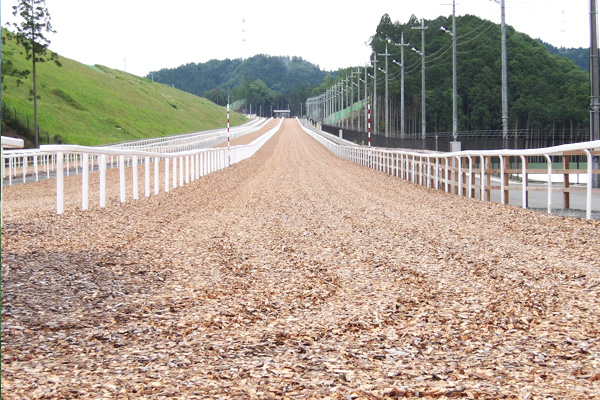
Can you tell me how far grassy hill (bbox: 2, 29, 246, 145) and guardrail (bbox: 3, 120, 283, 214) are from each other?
20.9 m

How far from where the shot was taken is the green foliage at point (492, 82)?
278ft

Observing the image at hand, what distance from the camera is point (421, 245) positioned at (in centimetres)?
988

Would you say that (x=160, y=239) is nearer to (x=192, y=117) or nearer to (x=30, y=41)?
(x=30, y=41)

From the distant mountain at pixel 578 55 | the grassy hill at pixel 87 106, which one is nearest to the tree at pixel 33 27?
the grassy hill at pixel 87 106

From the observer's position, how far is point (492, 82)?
100000 mm

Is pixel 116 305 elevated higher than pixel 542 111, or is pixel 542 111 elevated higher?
pixel 542 111

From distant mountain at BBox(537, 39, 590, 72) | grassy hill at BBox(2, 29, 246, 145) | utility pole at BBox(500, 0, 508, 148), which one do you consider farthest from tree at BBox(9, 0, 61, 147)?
distant mountain at BBox(537, 39, 590, 72)

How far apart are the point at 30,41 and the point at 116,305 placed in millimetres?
54888

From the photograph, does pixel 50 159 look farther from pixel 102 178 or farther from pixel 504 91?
pixel 102 178

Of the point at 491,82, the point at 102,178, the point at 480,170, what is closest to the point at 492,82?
the point at 491,82

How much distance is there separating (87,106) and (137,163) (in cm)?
6758

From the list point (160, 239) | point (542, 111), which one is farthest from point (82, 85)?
point (160, 239)

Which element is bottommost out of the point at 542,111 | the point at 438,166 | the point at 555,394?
the point at 555,394

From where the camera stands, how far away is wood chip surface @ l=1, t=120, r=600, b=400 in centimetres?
421
